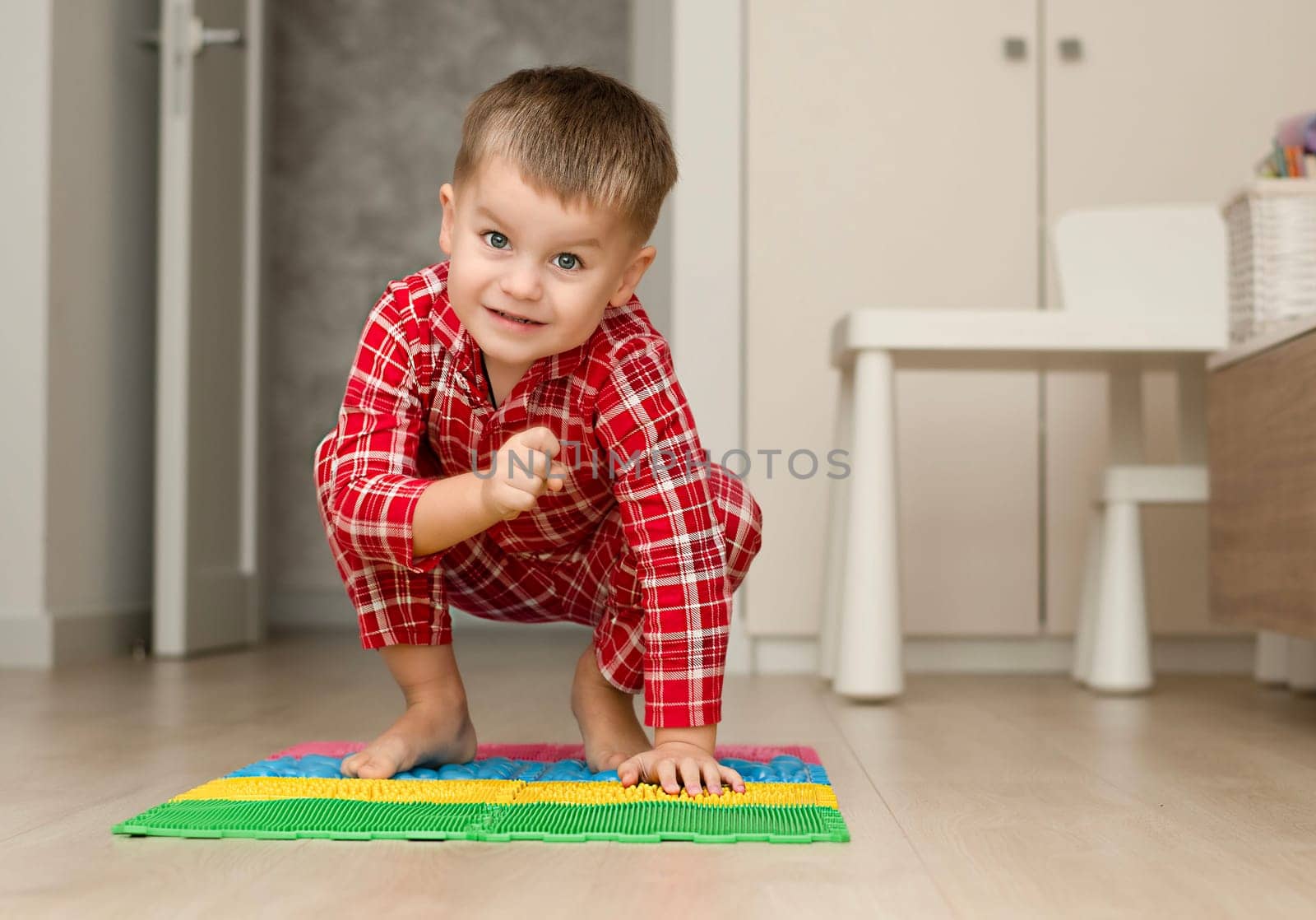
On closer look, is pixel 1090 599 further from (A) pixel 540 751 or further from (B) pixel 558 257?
(B) pixel 558 257

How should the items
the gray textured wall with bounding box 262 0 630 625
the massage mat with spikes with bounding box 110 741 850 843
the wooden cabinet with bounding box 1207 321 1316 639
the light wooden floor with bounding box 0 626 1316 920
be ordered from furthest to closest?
the gray textured wall with bounding box 262 0 630 625 < the wooden cabinet with bounding box 1207 321 1316 639 < the massage mat with spikes with bounding box 110 741 850 843 < the light wooden floor with bounding box 0 626 1316 920

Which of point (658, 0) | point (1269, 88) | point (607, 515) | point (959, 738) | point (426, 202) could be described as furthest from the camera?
point (426, 202)

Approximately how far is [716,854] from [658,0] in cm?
202

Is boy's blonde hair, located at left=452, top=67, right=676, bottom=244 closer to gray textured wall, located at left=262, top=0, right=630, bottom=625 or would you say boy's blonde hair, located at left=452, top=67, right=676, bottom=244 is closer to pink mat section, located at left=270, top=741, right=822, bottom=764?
pink mat section, located at left=270, top=741, right=822, bottom=764

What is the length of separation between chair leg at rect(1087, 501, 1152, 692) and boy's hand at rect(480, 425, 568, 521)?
103 centimetres

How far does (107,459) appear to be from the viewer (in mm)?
2160

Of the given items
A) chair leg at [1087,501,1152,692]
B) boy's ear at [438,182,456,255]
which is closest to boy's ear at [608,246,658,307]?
boy's ear at [438,182,456,255]

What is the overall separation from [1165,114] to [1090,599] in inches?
28.0

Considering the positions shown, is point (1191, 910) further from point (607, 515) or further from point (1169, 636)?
point (1169, 636)

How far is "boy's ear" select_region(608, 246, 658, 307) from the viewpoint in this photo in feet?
3.01

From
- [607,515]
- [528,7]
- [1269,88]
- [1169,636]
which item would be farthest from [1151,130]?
[528,7]

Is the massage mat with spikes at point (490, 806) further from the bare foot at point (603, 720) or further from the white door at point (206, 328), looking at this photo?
the white door at point (206, 328)

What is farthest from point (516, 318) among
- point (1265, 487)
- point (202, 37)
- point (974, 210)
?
point (202, 37)

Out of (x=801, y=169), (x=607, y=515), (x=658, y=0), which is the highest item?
(x=658, y=0)
